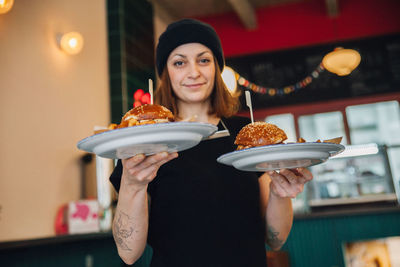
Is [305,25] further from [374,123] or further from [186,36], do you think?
[186,36]

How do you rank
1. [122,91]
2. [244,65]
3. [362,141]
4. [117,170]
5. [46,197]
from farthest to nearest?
[244,65] < [362,141] < [122,91] < [46,197] < [117,170]

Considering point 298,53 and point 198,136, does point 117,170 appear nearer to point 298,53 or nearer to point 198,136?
point 198,136

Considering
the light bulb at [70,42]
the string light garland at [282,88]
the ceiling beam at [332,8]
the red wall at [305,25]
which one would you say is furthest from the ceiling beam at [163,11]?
the ceiling beam at [332,8]

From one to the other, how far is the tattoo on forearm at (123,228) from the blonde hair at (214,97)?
482 millimetres

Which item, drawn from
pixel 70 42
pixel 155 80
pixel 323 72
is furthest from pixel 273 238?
pixel 323 72

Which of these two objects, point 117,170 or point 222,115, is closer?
point 117,170

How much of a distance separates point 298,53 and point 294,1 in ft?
2.77

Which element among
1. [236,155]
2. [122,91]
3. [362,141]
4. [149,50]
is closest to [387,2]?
[362,141]

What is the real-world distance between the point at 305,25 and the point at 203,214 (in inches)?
197

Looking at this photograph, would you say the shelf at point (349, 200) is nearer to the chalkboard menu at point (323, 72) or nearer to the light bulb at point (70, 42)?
the light bulb at point (70, 42)

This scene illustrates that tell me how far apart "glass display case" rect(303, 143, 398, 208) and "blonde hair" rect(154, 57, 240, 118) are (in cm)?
179

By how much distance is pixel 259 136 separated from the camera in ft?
4.00

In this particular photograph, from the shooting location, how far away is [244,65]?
5.59m

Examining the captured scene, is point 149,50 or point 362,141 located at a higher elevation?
point 149,50
